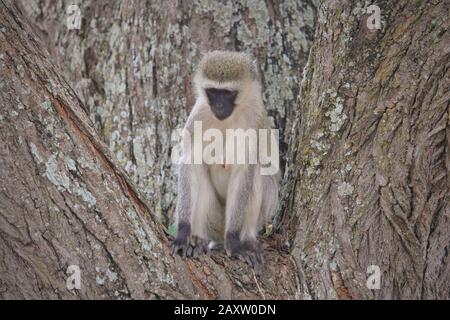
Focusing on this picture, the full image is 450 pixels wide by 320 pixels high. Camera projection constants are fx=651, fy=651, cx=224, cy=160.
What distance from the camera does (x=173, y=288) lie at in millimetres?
3717

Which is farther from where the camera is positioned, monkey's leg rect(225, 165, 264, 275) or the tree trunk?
monkey's leg rect(225, 165, 264, 275)

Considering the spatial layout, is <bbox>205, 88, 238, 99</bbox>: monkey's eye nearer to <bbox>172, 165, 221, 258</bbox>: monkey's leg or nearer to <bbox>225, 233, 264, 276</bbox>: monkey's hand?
<bbox>172, 165, 221, 258</bbox>: monkey's leg

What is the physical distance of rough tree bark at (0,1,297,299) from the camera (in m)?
3.47

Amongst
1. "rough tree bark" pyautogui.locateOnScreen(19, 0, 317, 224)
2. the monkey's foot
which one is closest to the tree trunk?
the monkey's foot

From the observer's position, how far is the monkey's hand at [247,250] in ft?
13.8

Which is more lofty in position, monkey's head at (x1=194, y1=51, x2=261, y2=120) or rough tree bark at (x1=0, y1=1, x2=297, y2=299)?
monkey's head at (x1=194, y1=51, x2=261, y2=120)

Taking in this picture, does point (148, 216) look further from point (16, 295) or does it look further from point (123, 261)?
point (16, 295)

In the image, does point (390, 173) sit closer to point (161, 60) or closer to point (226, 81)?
point (226, 81)

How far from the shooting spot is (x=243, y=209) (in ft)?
16.5

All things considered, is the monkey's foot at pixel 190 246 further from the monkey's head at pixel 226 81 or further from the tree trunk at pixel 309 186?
the monkey's head at pixel 226 81

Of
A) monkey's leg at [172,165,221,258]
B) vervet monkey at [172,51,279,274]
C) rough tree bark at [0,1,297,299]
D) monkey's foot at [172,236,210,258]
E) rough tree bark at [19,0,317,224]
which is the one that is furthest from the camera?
rough tree bark at [19,0,317,224]

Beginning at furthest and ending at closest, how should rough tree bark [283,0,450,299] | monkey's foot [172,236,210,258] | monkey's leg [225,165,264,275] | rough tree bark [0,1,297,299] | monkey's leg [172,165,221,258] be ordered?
monkey's leg [172,165,221,258], monkey's leg [225,165,264,275], monkey's foot [172,236,210,258], rough tree bark [283,0,450,299], rough tree bark [0,1,297,299]

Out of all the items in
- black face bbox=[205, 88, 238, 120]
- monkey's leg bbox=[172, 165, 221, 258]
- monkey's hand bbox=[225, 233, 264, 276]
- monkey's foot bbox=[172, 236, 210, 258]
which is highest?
black face bbox=[205, 88, 238, 120]

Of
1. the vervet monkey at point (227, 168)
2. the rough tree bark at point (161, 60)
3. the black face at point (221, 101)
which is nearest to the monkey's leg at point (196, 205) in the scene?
the vervet monkey at point (227, 168)
